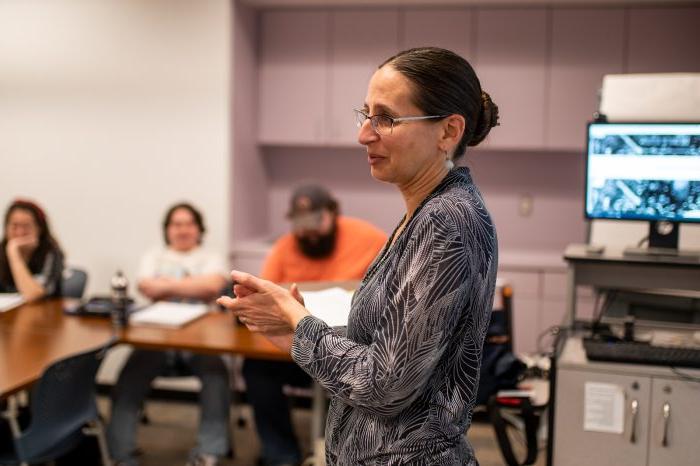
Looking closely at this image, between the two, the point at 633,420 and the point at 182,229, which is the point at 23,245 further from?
the point at 633,420

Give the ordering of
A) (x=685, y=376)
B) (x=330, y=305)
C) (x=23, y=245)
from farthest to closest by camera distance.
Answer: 1. (x=23, y=245)
2. (x=685, y=376)
3. (x=330, y=305)

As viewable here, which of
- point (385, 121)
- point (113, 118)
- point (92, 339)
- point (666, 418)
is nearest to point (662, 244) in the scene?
point (666, 418)

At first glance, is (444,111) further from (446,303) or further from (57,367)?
(57,367)

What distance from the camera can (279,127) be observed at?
4.66m

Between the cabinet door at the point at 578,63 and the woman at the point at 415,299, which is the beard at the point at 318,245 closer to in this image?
the cabinet door at the point at 578,63

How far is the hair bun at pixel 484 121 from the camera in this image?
1211mm

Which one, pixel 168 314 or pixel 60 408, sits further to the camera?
pixel 168 314

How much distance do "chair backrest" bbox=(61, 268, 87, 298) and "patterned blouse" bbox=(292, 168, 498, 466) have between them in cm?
301

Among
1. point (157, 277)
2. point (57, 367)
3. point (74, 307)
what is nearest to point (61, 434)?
point (57, 367)

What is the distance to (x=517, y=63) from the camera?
438 cm

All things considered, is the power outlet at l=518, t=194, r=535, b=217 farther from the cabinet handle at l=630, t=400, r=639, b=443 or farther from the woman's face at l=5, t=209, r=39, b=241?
the woman's face at l=5, t=209, r=39, b=241

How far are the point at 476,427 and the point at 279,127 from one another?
2143 millimetres

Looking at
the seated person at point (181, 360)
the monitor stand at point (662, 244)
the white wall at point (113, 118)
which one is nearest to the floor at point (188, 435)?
the seated person at point (181, 360)

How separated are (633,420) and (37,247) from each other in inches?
117
